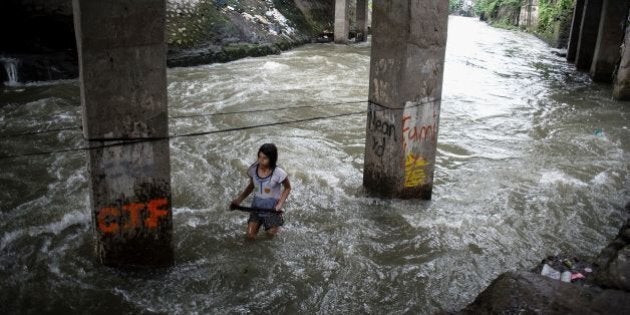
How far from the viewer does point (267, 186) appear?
550 cm

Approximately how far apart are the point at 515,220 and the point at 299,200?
2903mm

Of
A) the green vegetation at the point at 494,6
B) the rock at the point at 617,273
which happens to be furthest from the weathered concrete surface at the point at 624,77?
the green vegetation at the point at 494,6

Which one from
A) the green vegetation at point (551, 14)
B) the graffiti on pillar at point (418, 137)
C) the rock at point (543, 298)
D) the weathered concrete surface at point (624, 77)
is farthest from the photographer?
the green vegetation at point (551, 14)

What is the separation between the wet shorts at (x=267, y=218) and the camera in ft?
18.4

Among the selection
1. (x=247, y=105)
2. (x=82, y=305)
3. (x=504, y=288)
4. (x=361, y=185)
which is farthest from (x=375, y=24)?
(x=247, y=105)

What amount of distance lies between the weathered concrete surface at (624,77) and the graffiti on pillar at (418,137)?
30.7 feet

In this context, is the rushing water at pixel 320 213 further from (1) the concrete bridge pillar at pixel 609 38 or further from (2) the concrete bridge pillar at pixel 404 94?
(1) the concrete bridge pillar at pixel 609 38

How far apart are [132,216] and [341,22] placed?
20.4 metres

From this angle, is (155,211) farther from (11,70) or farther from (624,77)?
(624,77)

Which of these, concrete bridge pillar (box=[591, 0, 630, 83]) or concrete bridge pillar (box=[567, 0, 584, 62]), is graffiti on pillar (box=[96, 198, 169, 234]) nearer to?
concrete bridge pillar (box=[591, 0, 630, 83])

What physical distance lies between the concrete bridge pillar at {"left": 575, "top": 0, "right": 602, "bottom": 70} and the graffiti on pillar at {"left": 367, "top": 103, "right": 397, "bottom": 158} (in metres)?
15.1

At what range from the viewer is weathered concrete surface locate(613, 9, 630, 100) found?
1305 centimetres

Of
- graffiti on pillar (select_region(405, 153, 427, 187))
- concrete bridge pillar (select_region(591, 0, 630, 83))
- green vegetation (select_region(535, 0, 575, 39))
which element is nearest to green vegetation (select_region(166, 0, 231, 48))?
graffiti on pillar (select_region(405, 153, 427, 187))

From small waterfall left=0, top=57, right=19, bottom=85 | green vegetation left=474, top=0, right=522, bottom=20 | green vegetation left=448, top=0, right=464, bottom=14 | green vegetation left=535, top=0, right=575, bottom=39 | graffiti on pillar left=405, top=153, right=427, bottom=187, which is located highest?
green vegetation left=448, top=0, right=464, bottom=14
